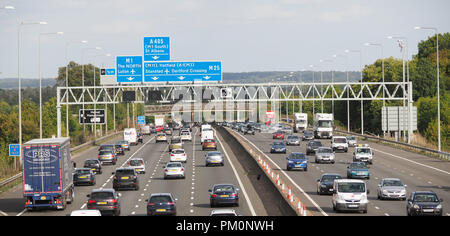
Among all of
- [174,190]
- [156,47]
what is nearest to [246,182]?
[174,190]

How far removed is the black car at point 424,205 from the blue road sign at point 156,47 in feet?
156

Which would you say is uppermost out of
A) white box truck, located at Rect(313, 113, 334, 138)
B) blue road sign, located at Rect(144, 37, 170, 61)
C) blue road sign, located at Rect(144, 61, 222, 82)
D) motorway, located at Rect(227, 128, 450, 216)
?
blue road sign, located at Rect(144, 37, 170, 61)

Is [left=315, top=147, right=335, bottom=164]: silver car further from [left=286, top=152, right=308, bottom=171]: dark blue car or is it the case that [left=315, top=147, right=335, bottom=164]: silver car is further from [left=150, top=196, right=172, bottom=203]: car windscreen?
[left=150, top=196, right=172, bottom=203]: car windscreen

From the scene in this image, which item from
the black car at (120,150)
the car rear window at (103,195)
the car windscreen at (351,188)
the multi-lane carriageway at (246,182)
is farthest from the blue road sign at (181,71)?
the car windscreen at (351,188)

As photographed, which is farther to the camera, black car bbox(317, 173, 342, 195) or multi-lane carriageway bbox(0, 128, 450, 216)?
black car bbox(317, 173, 342, 195)

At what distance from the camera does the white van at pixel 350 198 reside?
118ft

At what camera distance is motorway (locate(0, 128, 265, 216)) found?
3891 cm

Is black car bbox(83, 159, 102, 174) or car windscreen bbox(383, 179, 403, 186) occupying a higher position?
car windscreen bbox(383, 179, 403, 186)

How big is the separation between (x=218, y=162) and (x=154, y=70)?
1803cm

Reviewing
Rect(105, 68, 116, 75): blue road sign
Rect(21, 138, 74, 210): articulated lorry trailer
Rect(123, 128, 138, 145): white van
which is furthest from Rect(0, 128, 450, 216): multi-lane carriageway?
Rect(123, 128, 138, 145): white van

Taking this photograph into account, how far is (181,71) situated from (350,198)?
46540 mm
